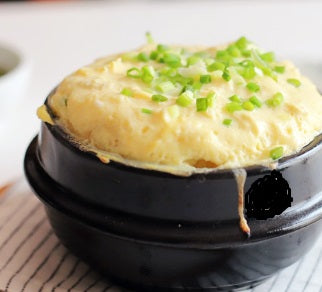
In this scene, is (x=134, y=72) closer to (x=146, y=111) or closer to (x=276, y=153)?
(x=146, y=111)

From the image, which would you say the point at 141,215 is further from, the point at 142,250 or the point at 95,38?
the point at 95,38

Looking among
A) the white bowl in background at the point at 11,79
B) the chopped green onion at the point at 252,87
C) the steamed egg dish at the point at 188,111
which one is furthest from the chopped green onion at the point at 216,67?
the white bowl in background at the point at 11,79

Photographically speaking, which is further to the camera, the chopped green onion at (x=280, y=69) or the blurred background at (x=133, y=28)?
the blurred background at (x=133, y=28)

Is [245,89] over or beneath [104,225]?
over

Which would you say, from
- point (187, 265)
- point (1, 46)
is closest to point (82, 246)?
point (187, 265)

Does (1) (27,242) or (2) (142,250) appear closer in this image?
(2) (142,250)

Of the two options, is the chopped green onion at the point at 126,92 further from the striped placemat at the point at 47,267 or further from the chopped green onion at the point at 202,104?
the striped placemat at the point at 47,267

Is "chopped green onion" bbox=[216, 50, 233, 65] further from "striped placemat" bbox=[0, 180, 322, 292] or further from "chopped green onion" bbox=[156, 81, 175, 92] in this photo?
"striped placemat" bbox=[0, 180, 322, 292]
